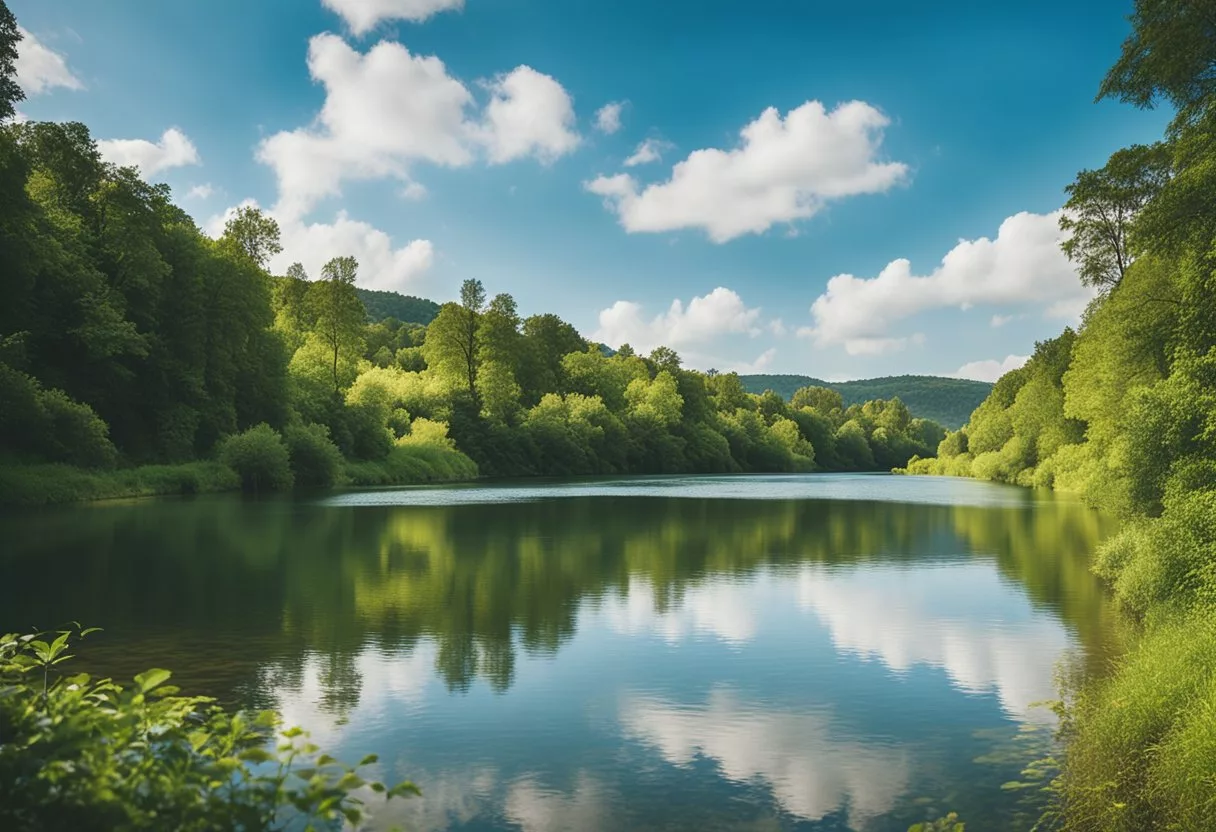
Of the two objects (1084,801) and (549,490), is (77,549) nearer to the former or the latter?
(1084,801)

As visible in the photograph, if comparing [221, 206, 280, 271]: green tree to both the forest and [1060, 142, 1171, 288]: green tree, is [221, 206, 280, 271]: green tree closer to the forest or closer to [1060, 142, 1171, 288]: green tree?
the forest

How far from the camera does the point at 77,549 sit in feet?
80.9

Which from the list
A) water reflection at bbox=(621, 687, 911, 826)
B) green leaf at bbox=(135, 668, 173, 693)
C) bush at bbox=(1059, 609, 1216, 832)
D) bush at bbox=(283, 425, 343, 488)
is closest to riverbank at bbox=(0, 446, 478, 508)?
bush at bbox=(283, 425, 343, 488)

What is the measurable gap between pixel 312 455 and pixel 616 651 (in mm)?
49160

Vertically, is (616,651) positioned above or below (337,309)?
below

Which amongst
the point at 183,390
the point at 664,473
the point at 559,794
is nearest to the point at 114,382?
the point at 183,390

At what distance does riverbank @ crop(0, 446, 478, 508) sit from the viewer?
3856 centimetres

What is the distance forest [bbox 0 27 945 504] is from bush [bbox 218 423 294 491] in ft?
0.37

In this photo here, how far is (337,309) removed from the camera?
73125 millimetres

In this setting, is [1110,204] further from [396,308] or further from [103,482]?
[396,308]

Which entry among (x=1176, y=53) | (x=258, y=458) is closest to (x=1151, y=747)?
(x=1176, y=53)

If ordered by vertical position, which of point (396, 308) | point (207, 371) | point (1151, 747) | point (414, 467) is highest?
point (396, 308)

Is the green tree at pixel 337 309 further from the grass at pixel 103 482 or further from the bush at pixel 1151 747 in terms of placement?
the bush at pixel 1151 747

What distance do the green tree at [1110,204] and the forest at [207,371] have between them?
39795 mm
